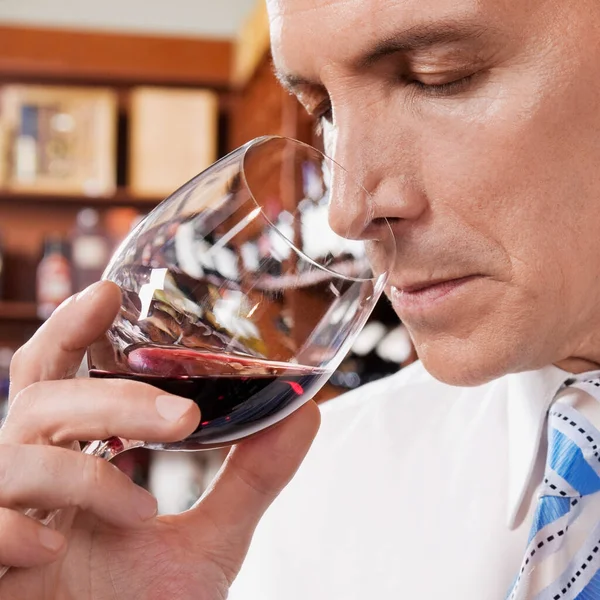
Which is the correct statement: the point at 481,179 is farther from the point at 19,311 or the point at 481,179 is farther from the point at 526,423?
the point at 19,311

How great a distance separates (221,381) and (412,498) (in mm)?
545

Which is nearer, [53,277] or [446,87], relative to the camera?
[446,87]

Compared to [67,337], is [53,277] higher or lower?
lower

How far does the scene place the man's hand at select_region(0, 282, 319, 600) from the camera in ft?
2.57

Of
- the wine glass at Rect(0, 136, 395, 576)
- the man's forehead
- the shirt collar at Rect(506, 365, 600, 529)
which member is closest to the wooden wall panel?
the man's forehead

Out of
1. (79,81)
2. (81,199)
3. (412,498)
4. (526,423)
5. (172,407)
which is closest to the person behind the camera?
(172,407)

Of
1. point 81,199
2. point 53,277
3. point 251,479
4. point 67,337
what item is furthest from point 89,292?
point 81,199

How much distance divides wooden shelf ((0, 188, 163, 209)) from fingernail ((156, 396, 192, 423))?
3.85 metres

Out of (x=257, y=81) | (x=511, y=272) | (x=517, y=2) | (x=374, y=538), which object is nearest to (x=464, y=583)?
(x=374, y=538)

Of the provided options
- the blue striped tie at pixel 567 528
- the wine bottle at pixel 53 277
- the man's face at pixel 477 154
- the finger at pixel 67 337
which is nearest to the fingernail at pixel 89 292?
the finger at pixel 67 337

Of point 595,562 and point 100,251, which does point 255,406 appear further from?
point 100,251

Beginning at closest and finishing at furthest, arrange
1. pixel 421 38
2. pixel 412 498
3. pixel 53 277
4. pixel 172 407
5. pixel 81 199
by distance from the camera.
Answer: pixel 172 407 → pixel 421 38 → pixel 412 498 → pixel 53 277 → pixel 81 199

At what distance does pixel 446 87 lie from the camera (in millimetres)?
968

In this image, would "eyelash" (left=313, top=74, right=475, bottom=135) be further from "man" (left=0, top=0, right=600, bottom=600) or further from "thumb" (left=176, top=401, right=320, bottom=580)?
"thumb" (left=176, top=401, right=320, bottom=580)
